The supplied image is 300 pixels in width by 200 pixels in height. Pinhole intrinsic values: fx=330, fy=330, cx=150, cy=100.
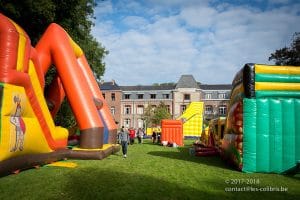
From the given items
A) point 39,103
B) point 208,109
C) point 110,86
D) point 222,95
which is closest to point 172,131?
point 39,103

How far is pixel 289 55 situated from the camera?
2841 cm

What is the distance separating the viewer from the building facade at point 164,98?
60469 mm

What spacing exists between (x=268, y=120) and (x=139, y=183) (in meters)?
4.42

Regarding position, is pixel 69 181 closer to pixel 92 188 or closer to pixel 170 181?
pixel 92 188

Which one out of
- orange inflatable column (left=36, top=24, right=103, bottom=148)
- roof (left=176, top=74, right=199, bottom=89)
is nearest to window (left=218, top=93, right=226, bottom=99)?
roof (left=176, top=74, right=199, bottom=89)

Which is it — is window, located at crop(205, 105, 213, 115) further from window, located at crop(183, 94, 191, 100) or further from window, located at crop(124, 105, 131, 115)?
window, located at crop(124, 105, 131, 115)

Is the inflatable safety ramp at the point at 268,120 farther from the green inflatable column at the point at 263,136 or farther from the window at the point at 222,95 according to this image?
the window at the point at 222,95

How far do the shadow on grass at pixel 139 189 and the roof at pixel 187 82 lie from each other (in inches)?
2094

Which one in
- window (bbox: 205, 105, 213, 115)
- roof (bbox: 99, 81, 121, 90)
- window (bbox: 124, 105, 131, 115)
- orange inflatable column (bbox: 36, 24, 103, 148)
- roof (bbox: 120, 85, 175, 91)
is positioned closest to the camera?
orange inflatable column (bbox: 36, 24, 103, 148)

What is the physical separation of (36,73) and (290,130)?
8030mm

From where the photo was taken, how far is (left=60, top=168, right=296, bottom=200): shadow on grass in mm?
6535

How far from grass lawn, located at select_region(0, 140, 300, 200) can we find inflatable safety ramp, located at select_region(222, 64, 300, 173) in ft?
1.54

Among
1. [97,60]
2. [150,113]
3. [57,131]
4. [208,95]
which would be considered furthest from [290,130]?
[208,95]

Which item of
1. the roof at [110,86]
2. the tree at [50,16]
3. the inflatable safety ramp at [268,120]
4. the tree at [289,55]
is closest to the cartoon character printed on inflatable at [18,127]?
the inflatable safety ramp at [268,120]
